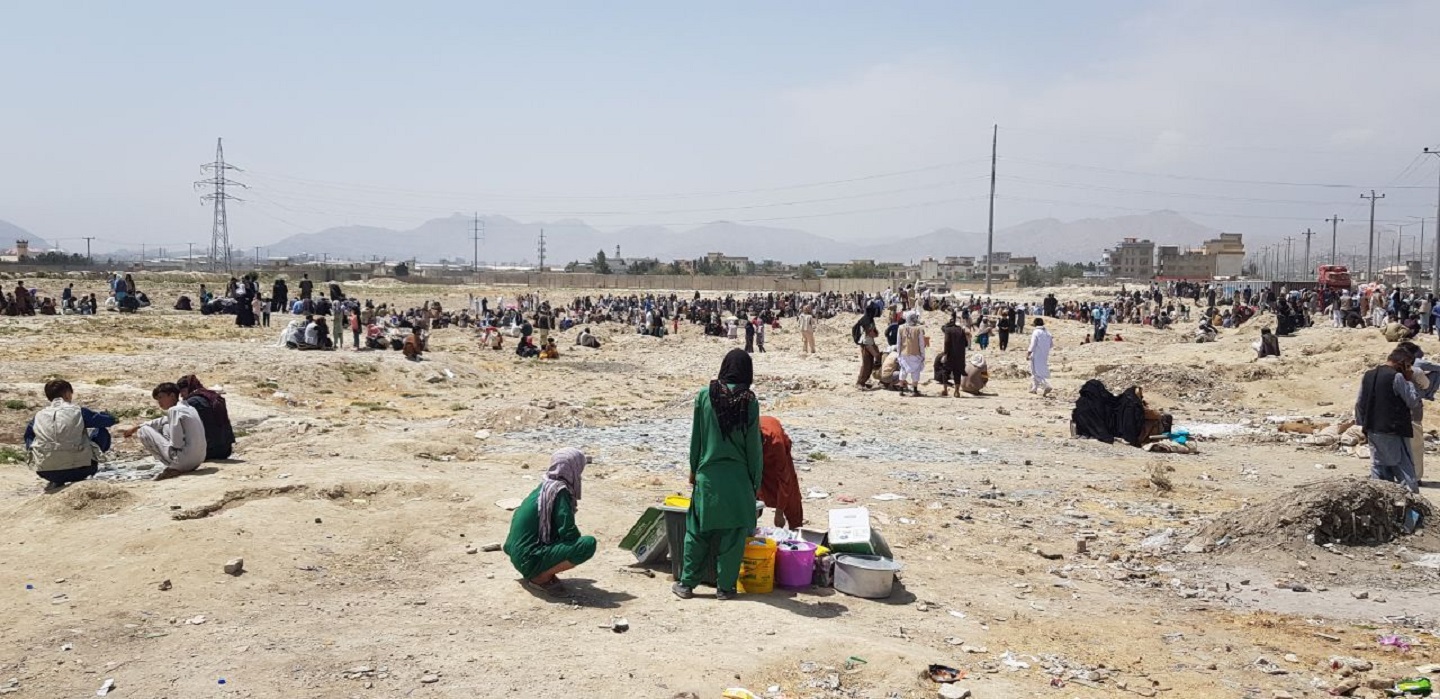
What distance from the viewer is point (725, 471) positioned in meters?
6.11

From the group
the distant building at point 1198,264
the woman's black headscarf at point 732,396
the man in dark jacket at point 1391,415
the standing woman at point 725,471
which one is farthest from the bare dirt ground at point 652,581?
the distant building at point 1198,264

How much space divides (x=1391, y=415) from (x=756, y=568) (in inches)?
239

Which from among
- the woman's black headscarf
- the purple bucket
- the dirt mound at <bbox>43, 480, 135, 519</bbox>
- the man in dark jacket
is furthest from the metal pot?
the dirt mound at <bbox>43, 480, 135, 519</bbox>

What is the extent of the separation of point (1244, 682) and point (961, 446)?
7675mm

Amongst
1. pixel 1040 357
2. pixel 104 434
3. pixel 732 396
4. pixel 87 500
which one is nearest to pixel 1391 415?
pixel 732 396

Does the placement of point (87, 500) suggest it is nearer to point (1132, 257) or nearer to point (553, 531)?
point (553, 531)

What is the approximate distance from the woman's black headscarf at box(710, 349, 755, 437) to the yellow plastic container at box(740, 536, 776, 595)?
2.63 feet

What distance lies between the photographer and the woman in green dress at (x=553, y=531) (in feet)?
20.1

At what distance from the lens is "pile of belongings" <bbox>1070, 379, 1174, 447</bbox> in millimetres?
13180

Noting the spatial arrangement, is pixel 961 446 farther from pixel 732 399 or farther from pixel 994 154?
pixel 994 154

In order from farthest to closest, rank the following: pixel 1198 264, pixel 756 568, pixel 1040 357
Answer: pixel 1198 264, pixel 1040 357, pixel 756 568

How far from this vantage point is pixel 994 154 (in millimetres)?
56438

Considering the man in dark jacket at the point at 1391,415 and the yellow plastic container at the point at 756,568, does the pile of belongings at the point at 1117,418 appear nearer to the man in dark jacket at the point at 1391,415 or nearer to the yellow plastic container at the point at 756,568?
the man in dark jacket at the point at 1391,415

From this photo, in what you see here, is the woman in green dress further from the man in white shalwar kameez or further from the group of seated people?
the man in white shalwar kameez
